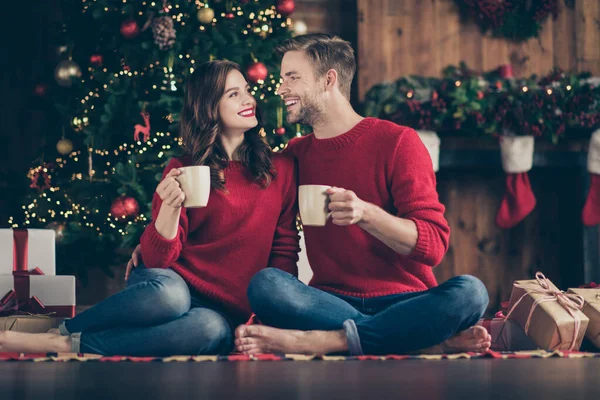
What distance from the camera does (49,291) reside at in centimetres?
241

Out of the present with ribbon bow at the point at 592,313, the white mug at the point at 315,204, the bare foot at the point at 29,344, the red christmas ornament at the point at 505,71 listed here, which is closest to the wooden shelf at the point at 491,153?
the red christmas ornament at the point at 505,71

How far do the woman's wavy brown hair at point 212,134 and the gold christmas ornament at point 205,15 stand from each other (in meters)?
1.24

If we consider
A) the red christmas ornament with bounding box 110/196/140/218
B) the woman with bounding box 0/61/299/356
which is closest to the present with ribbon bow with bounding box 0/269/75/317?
the woman with bounding box 0/61/299/356

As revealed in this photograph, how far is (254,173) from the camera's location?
207 centimetres

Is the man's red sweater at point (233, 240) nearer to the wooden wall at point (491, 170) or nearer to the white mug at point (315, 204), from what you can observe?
the white mug at point (315, 204)

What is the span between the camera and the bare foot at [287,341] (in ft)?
5.93

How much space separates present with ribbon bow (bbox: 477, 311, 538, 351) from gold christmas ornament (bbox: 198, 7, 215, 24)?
1.76m

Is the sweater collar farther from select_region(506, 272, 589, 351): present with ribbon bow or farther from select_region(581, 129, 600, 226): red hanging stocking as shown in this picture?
select_region(581, 129, 600, 226): red hanging stocking

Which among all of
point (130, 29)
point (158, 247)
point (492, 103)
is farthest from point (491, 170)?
point (158, 247)

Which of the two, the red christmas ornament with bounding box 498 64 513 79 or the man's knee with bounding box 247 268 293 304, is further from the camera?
the red christmas ornament with bounding box 498 64 513 79

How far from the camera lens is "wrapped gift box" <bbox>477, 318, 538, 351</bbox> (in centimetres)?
213

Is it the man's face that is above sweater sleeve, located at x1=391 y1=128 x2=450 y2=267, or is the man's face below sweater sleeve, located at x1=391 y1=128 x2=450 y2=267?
above

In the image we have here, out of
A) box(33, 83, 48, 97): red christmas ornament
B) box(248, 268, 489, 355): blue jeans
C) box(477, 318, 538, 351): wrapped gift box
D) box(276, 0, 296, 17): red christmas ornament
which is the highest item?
box(276, 0, 296, 17): red christmas ornament

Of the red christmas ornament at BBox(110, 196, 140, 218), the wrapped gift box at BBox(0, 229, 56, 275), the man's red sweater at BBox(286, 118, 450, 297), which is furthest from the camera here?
the red christmas ornament at BBox(110, 196, 140, 218)
